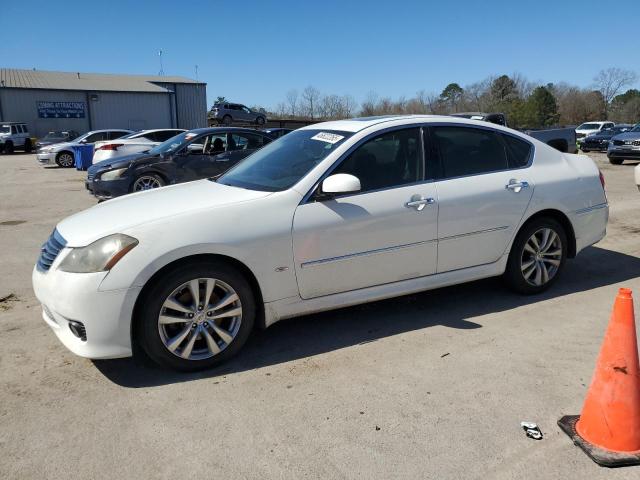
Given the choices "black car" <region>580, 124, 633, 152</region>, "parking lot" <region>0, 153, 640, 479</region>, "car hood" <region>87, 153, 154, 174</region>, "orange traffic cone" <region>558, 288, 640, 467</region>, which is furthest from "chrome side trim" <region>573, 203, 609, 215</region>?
"black car" <region>580, 124, 633, 152</region>

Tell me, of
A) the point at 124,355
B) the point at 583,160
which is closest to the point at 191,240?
the point at 124,355

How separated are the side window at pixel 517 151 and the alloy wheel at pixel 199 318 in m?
2.77

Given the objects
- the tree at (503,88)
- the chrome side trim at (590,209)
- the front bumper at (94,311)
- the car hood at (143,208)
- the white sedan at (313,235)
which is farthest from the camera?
the tree at (503,88)

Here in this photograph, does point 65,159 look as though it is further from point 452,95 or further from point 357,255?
point 452,95

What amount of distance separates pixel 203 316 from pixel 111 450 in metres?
1.03

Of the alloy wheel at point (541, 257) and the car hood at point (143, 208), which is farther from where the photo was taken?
the alloy wheel at point (541, 257)

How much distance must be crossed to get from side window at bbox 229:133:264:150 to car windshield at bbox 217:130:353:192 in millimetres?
6338

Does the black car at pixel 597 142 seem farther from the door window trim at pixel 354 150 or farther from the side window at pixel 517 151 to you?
the door window trim at pixel 354 150

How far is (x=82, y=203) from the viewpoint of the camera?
1178cm

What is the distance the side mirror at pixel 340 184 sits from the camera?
12.5 feet

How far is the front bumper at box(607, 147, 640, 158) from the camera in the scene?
1877cm

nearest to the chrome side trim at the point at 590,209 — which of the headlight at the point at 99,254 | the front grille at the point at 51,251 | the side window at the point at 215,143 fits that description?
the headlight at the point at 99,254

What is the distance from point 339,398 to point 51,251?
7.13 ft

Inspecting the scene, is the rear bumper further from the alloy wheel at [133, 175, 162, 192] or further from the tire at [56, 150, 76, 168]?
the tire at [56, 150, 76, 168]
